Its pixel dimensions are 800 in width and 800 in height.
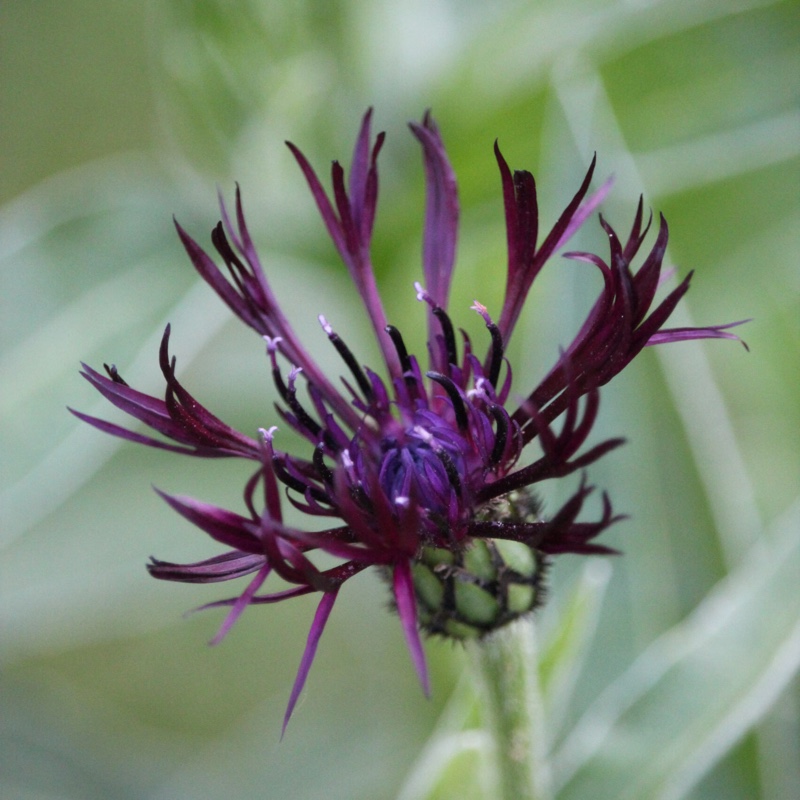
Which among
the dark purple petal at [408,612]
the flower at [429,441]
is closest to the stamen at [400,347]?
the flower at [429,441]

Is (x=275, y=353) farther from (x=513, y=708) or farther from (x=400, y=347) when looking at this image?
(x=513, y=708)

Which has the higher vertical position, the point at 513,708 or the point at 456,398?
the point at 456,398

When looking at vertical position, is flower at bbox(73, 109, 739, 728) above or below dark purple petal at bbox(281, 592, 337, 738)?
above

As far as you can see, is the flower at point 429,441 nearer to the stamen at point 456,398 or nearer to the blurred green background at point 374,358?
the stamen at point 456,398

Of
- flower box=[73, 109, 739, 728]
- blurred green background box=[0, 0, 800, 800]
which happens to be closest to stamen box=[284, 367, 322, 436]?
flower box=[73, 109, 739, 728]

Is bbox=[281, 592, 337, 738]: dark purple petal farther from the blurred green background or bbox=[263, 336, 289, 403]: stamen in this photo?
the blurred green background

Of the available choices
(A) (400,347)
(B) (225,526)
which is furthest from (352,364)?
(B) (225,526)

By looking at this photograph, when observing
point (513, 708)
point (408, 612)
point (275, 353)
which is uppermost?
point (275, 353)

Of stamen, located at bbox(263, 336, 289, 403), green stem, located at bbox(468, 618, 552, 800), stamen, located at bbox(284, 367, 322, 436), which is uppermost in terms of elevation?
stamen, located at bbox(263, 336, 289, 403)
